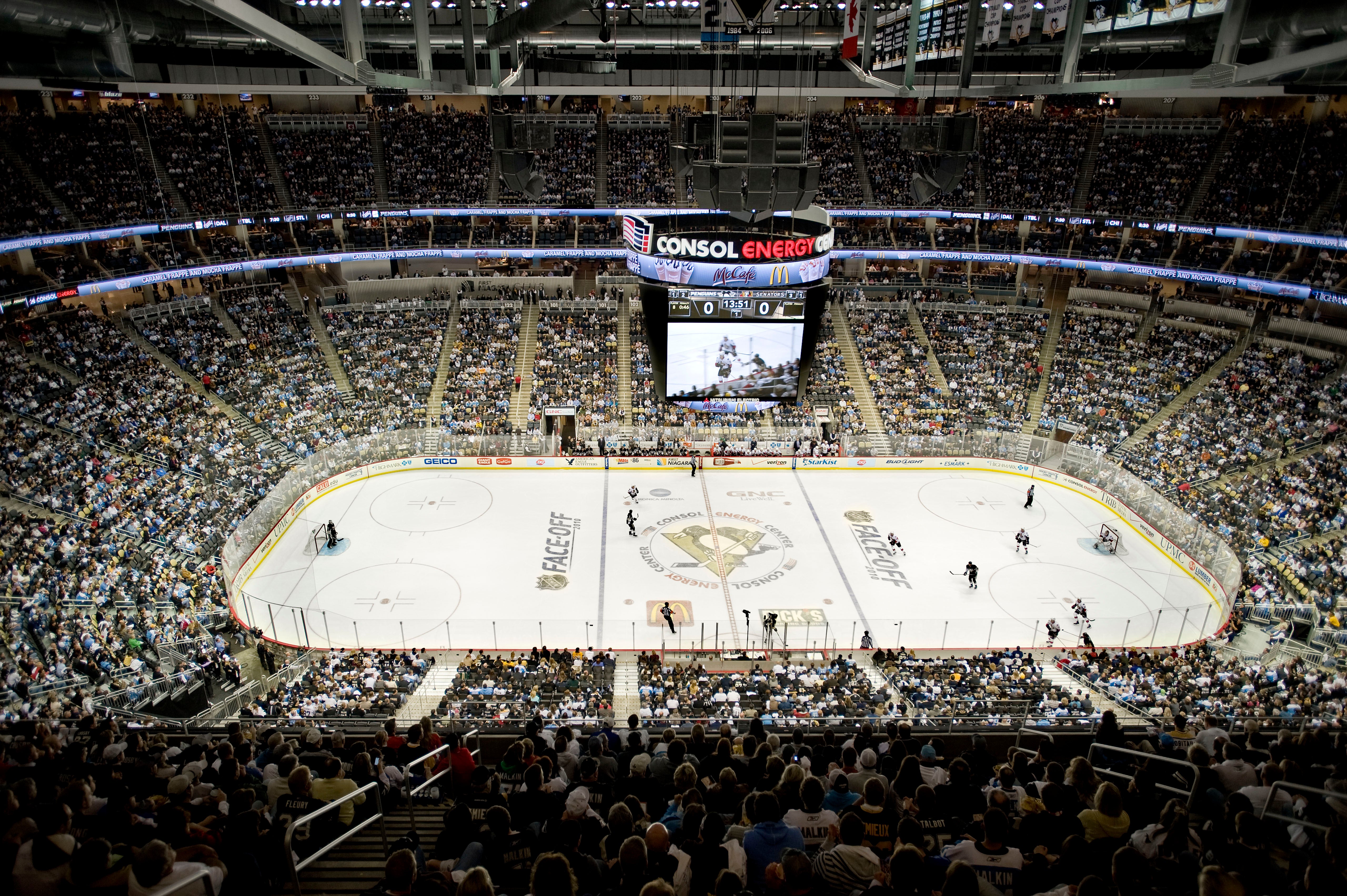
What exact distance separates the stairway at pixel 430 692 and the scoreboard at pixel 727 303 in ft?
38.7

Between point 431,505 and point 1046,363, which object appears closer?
point 431,505

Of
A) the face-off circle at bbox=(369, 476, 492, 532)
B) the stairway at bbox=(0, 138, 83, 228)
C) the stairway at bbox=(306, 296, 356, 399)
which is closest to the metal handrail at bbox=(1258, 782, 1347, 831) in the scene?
the face-off circle at bbox=(369, 476, 492, 532)

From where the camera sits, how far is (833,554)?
28.6 metres

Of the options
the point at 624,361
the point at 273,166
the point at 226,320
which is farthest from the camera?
the point at 273,166

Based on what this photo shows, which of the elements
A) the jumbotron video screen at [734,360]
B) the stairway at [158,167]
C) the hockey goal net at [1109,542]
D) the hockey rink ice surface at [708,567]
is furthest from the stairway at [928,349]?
the stairway at [158,167]

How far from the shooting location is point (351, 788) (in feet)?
23.8

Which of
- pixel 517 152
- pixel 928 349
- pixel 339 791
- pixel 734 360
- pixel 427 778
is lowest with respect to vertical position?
pixel 928 349

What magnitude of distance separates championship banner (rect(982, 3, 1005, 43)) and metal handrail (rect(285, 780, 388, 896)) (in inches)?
991

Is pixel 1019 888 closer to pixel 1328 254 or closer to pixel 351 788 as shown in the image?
pixel 351 788

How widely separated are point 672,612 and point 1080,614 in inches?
498

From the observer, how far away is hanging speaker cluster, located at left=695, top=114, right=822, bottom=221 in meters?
Answer: 17.0

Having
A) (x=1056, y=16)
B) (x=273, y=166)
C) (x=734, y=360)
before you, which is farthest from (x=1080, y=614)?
(x=273, y=166)

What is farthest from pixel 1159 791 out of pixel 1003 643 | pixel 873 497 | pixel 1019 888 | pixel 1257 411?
pixel 1257 411

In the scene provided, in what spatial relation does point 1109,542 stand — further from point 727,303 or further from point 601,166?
point 601,166
